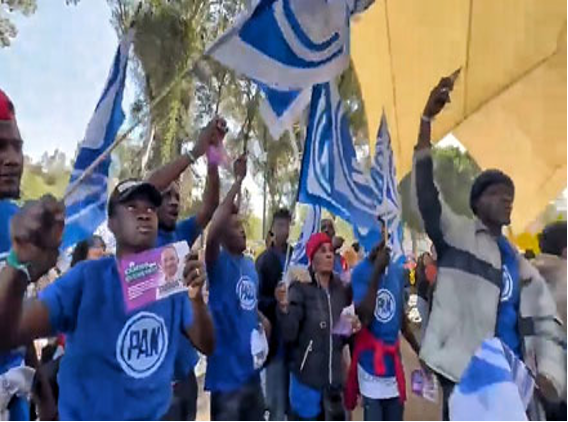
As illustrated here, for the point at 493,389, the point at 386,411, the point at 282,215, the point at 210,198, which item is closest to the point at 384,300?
the point at 210,198

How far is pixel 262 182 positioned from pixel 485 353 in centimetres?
297

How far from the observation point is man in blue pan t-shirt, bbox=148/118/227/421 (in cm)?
246

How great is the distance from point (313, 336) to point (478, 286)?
94.1 inches

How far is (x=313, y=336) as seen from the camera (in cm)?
359

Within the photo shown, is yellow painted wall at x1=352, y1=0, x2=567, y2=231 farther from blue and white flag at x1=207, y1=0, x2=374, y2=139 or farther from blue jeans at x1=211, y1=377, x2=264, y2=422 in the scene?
blue jeans at x1=211, y1=377, x2=264, y2=422

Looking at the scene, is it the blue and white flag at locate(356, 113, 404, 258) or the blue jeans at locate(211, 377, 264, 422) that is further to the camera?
the blue jeans at locate(211, 377, 264, 422)

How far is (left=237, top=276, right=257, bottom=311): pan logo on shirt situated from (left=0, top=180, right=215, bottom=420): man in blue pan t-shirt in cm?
127

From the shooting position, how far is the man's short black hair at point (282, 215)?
4375 millimetres

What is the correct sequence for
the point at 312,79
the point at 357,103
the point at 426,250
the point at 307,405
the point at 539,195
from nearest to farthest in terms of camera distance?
the point at 539,195 < the point at 426,250 < the point at 357,103 < the point at 312,79 < the point at 307,405

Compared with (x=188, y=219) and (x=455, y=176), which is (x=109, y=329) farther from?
(x=188, y=219)

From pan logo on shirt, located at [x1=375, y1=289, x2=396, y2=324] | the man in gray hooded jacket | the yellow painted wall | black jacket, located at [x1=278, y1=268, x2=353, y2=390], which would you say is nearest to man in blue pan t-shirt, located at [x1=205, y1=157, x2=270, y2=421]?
black jacket, located at [x1=278, y1=268, x2=353, y2=390]

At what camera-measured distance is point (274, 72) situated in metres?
2.72

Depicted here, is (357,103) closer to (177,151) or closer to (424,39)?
(177,151)

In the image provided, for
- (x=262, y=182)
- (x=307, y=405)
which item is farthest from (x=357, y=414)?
(x=262, y=182)
